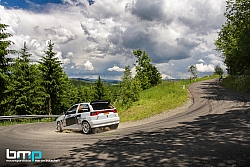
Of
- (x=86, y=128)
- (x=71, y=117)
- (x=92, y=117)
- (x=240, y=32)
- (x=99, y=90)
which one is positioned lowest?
(x=86, y=128)

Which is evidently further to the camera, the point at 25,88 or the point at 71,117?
the point at 25,88

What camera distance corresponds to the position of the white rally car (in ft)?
38.8

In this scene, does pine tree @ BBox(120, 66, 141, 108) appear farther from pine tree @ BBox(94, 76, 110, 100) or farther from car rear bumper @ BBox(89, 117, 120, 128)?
pine tree @ BBox(94, 76, 110, 100)

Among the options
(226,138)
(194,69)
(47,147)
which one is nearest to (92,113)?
(47,147)

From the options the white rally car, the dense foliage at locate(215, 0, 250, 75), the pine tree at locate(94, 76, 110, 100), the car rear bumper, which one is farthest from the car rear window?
the pine tree at locate(94, 76, 110, 100)

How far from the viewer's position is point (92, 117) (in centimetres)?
1177

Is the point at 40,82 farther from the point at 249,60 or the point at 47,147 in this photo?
the point at 249,60

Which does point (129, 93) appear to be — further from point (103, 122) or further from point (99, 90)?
point (99, 90)

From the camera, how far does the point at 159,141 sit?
8.06m

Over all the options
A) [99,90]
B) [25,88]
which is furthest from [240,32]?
[99,90]

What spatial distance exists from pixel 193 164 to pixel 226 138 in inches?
127

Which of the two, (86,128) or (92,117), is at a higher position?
(92,117)

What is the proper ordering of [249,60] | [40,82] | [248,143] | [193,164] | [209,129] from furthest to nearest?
1. [40,82]
2. [249,60]
3. [209,129]
4. [248,143]
5. [193,164]

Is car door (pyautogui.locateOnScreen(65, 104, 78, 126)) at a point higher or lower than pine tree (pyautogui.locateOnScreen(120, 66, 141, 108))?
lower
